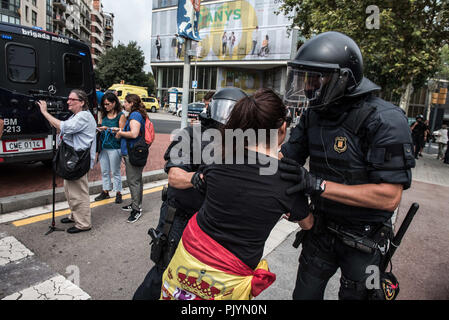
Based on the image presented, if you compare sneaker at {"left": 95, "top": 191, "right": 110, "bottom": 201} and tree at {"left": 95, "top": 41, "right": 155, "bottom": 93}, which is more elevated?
tree at {"left": 95, "top": 41, "right": 155, "bottom": 93}

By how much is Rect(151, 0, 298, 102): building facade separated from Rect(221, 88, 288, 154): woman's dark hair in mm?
31035

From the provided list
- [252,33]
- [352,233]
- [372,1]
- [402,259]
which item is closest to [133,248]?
[352,233]

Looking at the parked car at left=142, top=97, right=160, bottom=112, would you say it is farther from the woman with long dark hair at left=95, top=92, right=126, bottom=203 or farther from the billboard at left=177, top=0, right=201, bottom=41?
the woman with long dark hair at left=95, top=92, right=126, bottom=203

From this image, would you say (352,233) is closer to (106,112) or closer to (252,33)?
(106,112)

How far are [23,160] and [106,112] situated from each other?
1.55 meters

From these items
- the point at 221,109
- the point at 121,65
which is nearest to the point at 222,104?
the point at 221,109

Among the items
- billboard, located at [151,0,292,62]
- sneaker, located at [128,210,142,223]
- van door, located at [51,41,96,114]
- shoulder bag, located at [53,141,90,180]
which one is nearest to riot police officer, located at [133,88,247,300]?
shoulder bag, located at [53,141,90,180]

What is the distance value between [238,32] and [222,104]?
37496 mm

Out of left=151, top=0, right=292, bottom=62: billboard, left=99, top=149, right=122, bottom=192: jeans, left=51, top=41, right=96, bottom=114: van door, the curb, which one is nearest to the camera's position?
the curb

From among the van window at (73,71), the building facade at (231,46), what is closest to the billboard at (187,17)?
the van window at (73,71)

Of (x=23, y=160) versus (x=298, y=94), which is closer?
(x=298, y=94)

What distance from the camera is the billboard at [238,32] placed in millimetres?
33156

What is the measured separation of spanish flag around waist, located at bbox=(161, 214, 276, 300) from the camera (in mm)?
1324

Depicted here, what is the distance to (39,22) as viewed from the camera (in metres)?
40.7
